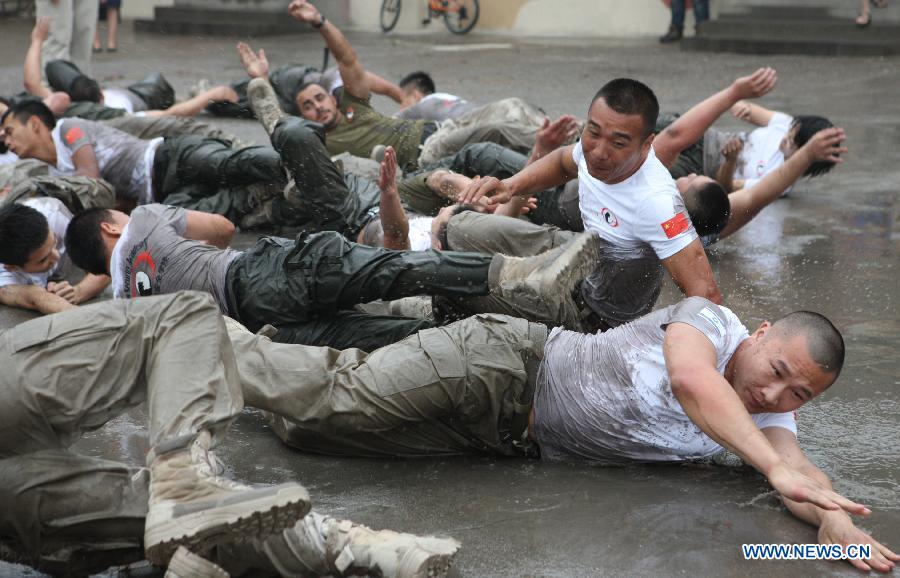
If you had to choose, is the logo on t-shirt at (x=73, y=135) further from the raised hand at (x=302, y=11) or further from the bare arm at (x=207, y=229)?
the bare arm at (x=207, y=229)

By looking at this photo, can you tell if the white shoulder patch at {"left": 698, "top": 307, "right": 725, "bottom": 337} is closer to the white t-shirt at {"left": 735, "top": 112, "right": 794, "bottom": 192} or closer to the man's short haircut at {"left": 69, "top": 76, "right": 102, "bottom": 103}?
the white t-shirt at {"left": 735, "top": 112, "right": 794, "bottom": 192}

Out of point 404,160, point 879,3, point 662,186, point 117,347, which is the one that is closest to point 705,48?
point 879,3

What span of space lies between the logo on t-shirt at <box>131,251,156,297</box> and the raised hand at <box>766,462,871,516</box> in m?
2.46

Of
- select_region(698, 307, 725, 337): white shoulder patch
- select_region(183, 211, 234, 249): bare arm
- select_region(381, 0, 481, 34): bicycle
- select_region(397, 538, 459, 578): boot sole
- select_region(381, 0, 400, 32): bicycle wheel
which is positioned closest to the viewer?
select_region(397, 538, 459, 578): boot sole

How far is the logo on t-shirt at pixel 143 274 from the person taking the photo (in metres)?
4.18

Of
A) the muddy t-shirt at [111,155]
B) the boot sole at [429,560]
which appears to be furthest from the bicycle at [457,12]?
the boot sole at [429,560]

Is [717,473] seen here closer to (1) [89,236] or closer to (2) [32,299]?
(1) [89,236]

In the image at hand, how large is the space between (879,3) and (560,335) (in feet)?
35.4

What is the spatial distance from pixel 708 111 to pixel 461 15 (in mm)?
11461

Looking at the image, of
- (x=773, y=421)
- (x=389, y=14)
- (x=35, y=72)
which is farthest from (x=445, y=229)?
(x=389, y=14)

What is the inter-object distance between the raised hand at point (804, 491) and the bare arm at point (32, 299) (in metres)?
3.43

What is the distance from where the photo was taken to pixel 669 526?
300 cm

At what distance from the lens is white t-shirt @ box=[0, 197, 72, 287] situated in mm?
5156

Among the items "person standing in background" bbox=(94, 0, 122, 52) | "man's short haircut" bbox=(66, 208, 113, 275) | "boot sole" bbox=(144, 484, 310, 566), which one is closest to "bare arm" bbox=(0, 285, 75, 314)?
"man's short haircut" bbox=(66, 208, 113, 275)
